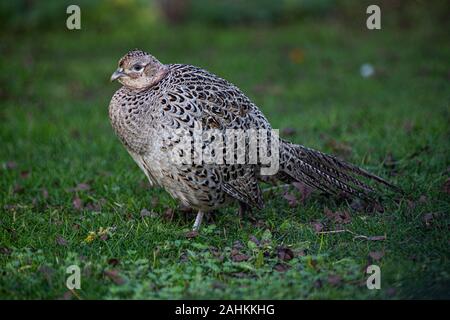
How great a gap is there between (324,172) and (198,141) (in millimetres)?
1255

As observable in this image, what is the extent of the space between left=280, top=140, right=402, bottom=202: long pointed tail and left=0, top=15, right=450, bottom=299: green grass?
0.20 m

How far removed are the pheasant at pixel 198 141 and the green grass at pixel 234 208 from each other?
0.29 metres

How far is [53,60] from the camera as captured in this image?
10914 mm

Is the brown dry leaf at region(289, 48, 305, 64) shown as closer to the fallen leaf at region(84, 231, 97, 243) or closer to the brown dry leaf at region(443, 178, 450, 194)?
the brown dry leaf at region(443, 178, 450, 194)

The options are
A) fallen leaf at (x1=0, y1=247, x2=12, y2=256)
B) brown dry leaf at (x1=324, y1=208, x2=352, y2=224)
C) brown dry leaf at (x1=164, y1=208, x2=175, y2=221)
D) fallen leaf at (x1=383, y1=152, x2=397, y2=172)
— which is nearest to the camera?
fallen leaf at (x1=0, y1=247, x2=12, y2=256)

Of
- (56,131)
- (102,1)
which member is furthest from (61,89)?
→ (102,1)

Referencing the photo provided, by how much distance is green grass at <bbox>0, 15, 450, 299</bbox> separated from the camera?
436 cm

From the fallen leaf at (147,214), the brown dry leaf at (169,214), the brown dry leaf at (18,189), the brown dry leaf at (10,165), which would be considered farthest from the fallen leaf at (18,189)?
the brown dry leaf at (169,214)

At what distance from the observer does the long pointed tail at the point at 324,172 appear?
17.9 feet

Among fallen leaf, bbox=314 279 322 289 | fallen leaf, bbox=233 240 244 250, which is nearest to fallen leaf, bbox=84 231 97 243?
fallen leaf, bbox=233 240 244 250

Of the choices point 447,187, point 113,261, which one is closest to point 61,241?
point 113,261

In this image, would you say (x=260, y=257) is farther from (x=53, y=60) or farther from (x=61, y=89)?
(x=53, y=60)

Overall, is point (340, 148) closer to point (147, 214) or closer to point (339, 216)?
point (339, 216)

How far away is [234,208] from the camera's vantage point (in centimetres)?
598
